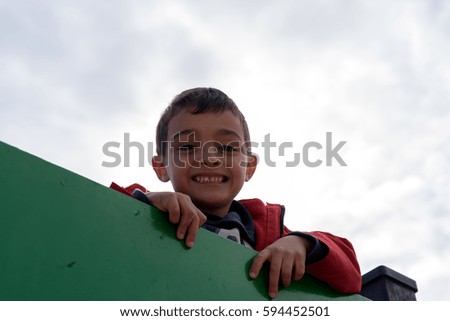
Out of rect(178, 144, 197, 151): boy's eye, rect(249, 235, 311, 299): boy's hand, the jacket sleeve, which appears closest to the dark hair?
rect(178, 144, 197, 151): boy's eye

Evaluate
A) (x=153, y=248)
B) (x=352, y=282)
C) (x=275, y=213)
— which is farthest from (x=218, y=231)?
(x=153, y=248)

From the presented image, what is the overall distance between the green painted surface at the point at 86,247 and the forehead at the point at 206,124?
85cm

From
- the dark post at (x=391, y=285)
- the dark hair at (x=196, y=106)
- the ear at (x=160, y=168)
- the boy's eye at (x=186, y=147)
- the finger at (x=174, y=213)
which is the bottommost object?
the finger at (x=174, y=213)

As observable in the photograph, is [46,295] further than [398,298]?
No

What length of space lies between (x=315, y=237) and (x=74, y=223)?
80 centimetres

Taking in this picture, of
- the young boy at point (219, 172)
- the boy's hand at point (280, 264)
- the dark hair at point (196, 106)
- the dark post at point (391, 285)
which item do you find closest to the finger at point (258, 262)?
the boy's hand at point (280, 264)

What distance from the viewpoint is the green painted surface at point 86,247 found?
2.20 feet

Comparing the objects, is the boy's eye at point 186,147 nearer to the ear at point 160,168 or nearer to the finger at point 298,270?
the ear at point 160,168

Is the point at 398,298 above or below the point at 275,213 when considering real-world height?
below

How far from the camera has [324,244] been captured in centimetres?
140

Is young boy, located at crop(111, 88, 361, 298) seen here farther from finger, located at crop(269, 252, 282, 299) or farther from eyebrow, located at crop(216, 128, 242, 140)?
finger, located at crop(269, 252, 282, 299)

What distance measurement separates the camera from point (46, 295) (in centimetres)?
67

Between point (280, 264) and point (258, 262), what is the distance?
0.19 feet
